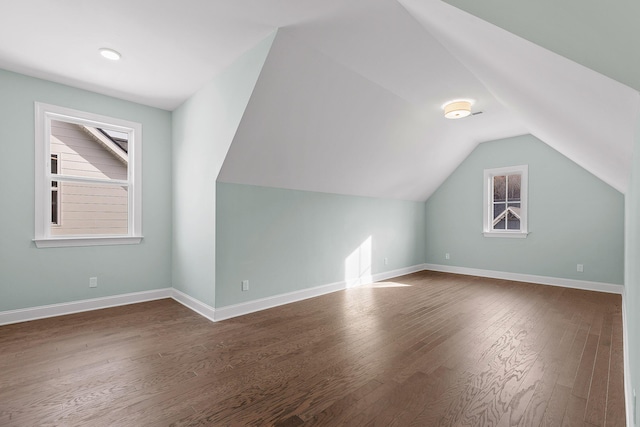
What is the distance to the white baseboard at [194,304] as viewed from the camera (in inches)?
134

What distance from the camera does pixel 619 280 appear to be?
180 inches

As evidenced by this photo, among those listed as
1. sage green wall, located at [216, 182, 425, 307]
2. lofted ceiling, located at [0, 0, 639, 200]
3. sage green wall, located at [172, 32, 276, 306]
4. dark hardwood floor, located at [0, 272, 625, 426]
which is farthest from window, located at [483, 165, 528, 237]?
sage green wall, located at [172, 32, 276, 306]

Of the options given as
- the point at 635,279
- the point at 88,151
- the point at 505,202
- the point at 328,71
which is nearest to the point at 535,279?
the point at 505,202

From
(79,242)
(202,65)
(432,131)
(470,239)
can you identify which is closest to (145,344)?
(79,242)

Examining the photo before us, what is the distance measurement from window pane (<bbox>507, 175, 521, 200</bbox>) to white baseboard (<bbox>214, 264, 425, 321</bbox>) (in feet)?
9.04

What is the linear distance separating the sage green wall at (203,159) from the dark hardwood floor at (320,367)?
0.58 metres

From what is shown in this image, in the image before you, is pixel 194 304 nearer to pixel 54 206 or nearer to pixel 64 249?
pixel 64 249

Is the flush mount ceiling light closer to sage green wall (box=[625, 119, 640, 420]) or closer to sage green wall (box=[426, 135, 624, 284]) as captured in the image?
sage green wall (box=[625, 119, 640, 420])

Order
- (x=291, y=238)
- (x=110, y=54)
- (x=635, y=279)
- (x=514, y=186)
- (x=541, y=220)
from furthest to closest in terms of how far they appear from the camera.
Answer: (x=514, y=186) → (x=541, y=220) → (x=291, y=238) → (x=110, y=54) → (x=635, y=279)

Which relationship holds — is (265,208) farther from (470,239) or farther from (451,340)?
(470,239)

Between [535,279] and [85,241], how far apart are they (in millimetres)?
6908

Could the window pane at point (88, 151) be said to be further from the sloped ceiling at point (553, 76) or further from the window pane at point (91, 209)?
the sloped ceiling at point (553, 76)

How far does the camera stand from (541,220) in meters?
5.28

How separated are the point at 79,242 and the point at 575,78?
4.68 m
